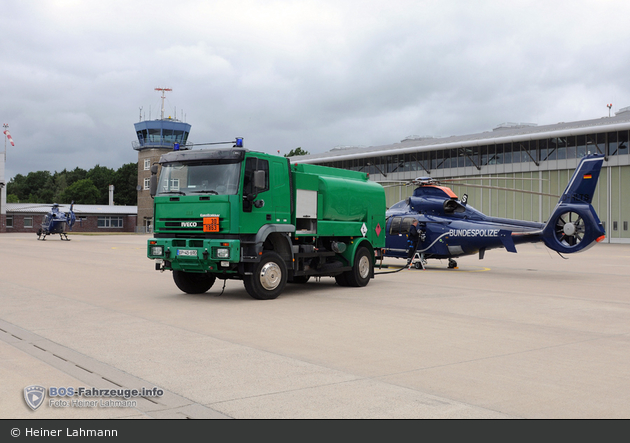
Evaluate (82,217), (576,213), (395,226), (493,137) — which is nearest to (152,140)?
(82,217)

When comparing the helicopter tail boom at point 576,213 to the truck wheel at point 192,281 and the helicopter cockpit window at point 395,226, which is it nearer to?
the helicopter cockpit window at point 395,226

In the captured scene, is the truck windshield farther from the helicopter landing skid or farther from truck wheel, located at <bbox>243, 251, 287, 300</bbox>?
the helicopter landing skid

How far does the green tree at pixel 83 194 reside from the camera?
393 ft

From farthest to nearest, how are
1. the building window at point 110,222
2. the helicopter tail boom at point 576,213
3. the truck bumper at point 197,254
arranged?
the building window at point 110,222 → the helicopter tail boom at point 576,213 → the truck bumper at point 197,254

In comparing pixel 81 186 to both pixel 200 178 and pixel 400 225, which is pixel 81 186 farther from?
pixel 200 178

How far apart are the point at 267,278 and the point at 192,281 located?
2296 millimetres

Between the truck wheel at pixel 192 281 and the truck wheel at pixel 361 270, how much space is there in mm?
3890

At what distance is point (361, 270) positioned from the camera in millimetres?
16812

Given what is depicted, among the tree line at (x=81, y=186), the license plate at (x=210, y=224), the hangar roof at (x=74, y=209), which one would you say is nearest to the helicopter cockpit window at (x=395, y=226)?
the license plate at (x=210, y=224)

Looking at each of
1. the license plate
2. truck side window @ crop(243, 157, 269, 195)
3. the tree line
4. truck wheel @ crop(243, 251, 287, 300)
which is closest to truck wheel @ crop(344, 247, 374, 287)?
truck wheel @ crop(243, 251, 287, 300)

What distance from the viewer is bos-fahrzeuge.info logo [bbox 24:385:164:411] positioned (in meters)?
5.48

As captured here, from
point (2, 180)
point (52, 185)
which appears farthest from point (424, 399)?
point (52, 185)

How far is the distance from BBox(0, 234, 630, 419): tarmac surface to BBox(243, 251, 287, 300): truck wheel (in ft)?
1.15
